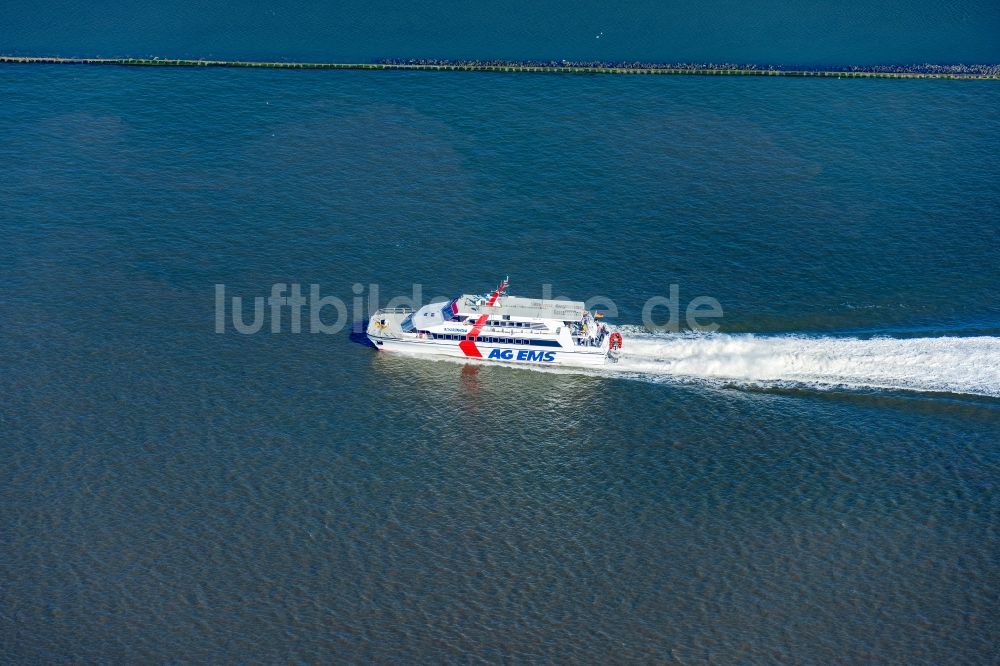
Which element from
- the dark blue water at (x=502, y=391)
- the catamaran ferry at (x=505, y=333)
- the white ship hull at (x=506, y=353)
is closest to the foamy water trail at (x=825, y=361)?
the dark blue water at (x=502, y=391)

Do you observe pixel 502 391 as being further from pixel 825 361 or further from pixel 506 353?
pixel 825 361

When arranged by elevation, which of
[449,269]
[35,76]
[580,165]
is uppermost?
[35,76]

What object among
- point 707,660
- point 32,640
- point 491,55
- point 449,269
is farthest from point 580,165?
point 32,640

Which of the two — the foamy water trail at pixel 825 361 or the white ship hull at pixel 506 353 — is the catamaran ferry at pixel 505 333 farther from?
the foamy water trail at pixel 825 361

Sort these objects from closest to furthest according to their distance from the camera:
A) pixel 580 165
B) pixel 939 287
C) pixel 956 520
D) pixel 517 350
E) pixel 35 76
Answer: pixel 956 520 → pixel 517 350 → pixel 939 287 → pixel 580 165 → pixel 35 76

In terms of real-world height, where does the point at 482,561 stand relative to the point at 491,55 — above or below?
below

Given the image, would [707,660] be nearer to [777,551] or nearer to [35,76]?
[777,551]
